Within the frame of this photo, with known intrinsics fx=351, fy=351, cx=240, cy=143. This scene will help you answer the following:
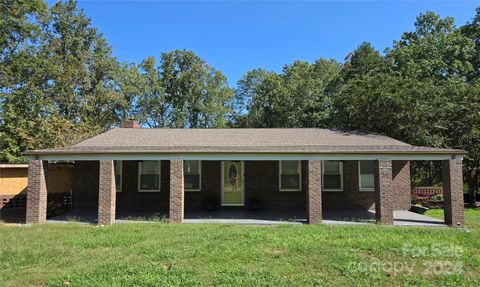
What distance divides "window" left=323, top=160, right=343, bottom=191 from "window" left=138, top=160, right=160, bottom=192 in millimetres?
7174

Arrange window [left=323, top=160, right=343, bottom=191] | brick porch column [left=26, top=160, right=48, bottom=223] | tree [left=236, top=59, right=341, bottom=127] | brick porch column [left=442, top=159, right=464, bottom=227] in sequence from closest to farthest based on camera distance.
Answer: brick porch column [left=442, top=159, right=464, bottom=227] → brick porch column [left=26, top=160, right=48, bottom=223] → window [left=323, top=160, right=343, bottom=191] → tree [left=236, top=59, right=341, bottom=127]

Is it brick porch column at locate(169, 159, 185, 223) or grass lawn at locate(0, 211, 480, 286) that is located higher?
brick porch column at locate(169, 159, 185, 223)

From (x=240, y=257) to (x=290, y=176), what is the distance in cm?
852

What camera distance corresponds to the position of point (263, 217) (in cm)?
1289

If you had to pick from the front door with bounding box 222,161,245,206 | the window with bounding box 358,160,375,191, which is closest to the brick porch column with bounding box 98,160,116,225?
the front door with bounding box 222,161,245,206

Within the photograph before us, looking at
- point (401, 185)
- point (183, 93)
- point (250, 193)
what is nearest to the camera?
point (250, 193)

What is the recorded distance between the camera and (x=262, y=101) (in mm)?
33031

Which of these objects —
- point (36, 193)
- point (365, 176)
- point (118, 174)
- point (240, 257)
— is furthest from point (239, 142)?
point (240, 257)

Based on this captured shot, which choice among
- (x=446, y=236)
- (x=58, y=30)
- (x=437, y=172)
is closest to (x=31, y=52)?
(x=58, y=30)

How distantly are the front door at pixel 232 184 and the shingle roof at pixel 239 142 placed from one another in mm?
1111

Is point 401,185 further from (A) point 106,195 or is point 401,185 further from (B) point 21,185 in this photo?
(B) point 21,185

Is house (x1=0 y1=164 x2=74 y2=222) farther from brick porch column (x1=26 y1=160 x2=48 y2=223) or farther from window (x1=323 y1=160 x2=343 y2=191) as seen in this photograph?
window (x1=323 y1=160 x2=343 y2=191)

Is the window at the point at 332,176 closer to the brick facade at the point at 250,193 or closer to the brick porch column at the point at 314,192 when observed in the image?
the brick facade at the point at 250,193

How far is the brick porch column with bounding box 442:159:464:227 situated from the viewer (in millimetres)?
11305
